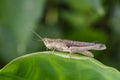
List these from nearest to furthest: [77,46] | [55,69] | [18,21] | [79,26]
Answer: [55,69] → [77,46] → [18,21] → [79,26]

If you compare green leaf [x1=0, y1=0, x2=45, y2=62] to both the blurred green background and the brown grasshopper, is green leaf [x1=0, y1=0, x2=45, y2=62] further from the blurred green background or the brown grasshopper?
the brown grasshopper

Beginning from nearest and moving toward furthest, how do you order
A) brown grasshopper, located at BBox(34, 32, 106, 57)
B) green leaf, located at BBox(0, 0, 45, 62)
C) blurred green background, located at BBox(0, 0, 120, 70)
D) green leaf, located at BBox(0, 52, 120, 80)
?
green leaf, located at BBox(0, 52, 120, 80) → brown grasshopper, located at BBox(34, 32, 106, 57) → green leaf, located at BBox(0, 0, 45, 62) → blurred green background, located at BBox(0, 0, 120, 70)

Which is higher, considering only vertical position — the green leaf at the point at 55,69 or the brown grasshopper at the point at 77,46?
the green leaf at the point at 55,69

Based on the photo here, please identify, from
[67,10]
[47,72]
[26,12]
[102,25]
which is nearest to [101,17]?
[102,25]

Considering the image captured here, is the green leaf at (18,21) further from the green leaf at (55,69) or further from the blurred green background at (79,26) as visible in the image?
the green leaf at (55,69)

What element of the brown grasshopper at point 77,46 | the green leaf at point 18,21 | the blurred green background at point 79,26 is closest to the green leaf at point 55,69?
the brown grasshopper at point 77,46

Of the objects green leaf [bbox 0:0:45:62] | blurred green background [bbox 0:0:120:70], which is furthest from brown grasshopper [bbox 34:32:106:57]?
blurred green background [bbox 0:0:120:70]

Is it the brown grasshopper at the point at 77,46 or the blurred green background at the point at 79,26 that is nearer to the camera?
the brown grasshopper at the point at 77,46

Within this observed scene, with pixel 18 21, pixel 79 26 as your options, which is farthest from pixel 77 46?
pixel 79 26

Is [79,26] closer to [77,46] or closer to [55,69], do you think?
[77,46]
